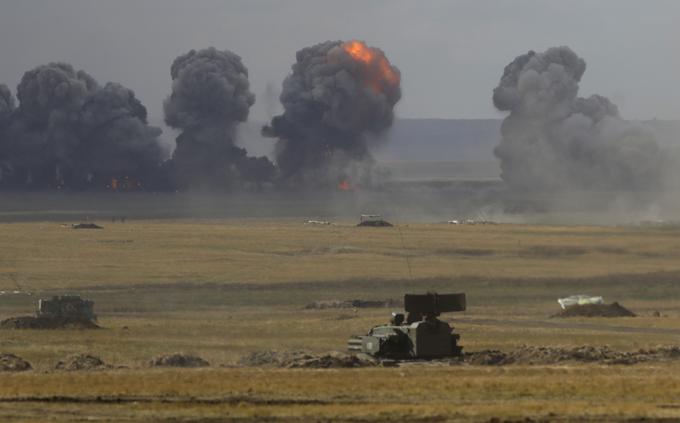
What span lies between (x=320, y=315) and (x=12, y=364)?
35.5 metres

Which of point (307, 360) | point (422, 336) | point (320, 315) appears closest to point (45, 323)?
point (320, 315)

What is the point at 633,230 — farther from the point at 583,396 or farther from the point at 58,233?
the point at 583,396

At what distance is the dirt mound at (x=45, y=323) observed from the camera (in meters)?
89.6

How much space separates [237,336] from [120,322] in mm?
11490

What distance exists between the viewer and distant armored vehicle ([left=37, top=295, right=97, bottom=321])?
3597 inches

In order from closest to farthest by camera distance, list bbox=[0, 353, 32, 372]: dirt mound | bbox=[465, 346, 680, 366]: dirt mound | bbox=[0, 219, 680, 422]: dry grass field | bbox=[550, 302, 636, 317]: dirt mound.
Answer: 1. bbox=[0, 219, 680, 422]: dry grass field
2. bbox=[0, 353, 32, 372]: dirt mound
3. bbox=[465, 346, 680, 366]: dirt mound
4. bbox=[550, 302, 636, 317]: dirt mound

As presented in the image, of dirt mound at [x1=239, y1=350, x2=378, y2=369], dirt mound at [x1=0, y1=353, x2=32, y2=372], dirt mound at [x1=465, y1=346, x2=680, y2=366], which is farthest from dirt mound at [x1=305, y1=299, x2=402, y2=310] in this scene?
dirt mound at [x1=0, y1=353, x2=32, y2=372]

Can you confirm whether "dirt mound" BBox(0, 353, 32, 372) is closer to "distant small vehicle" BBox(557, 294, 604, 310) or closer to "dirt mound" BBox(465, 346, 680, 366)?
"dirt mound" BBox(465, 346, 680, 366)

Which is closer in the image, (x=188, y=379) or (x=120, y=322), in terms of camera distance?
(x=188, y=379)

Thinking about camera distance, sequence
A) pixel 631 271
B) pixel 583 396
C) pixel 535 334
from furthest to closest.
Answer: pixel 631 271 → pixel 535 334 → pixel 583 396

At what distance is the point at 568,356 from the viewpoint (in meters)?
69.1

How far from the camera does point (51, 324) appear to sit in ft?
297

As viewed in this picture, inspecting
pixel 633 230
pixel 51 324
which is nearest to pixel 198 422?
pixel 51 324

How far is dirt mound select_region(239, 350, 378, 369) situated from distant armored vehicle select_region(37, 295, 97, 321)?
72.8ft
